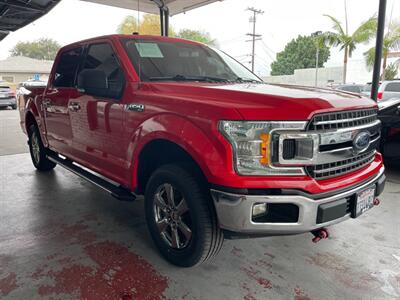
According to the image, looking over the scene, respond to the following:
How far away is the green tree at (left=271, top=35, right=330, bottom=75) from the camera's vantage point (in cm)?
4656

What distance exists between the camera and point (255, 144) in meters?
2.09

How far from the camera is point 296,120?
6.80 feet

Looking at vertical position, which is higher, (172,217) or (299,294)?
(172,217)

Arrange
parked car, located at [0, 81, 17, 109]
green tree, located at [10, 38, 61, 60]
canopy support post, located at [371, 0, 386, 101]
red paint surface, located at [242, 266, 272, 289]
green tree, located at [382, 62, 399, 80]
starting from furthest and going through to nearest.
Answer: green tree, located at [10, 38, 61, 60]
green tree, located at [382, 62, 399, 80]
parked car, located at [0, 81, 17, 109]
canopy support post, located at [371, 0, 386, 101]
red paint surface, located at [242, 266, 272, 289]

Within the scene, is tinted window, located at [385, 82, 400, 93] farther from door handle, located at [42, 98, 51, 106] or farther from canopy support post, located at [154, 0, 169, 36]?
door handle, located at [42, 98, 51, 106]

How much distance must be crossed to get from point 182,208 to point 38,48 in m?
71.5

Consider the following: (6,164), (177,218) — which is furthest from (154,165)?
(6,164)

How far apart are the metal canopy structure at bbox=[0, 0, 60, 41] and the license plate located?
10.3 metres

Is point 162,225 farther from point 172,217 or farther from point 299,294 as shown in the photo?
point 299,294

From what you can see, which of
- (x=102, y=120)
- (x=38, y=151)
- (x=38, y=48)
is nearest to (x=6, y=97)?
(x=38, y=151)

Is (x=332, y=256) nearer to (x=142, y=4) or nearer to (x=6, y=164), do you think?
(x=6, y=164)

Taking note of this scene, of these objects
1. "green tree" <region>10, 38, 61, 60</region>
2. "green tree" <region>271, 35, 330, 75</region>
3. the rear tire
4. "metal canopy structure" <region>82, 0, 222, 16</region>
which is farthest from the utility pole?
"green tree" <region>10, 38, 61, 60</region>

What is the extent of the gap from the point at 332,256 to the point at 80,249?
2203mm

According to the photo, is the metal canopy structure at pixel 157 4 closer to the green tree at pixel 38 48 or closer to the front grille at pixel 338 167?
the front grille at pixel 338 167
